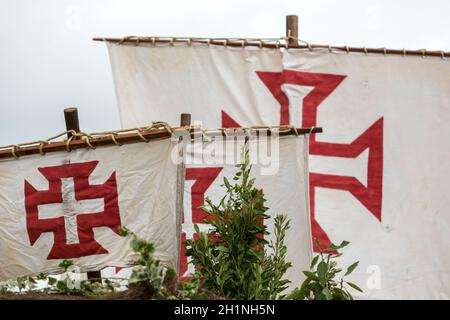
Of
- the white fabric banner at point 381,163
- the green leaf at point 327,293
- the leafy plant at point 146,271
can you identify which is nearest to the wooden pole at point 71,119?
the green leaf at point 327,293

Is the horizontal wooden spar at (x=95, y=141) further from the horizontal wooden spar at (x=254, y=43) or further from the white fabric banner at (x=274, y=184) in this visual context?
the horizontal wooden spar at (x=254, y=43)

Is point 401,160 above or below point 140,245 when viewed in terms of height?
above

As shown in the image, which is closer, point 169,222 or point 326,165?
point 169,222

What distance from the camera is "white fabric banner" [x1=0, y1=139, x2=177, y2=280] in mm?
7457

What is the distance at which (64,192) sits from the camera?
748 centimetres

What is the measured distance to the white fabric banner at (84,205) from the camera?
7457 mm

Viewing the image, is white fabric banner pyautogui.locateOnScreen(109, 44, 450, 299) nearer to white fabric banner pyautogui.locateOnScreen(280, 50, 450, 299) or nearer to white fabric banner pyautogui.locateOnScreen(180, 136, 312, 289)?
white fabric banner pyautogui.locateOnScreen(280, 50, 450, 299)

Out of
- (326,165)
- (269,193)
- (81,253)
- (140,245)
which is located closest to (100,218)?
(81,253)

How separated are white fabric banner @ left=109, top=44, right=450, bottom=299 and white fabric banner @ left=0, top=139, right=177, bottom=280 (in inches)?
168

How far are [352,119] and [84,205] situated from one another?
517 centimetres

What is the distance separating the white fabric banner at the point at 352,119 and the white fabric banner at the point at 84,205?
14.0 feet

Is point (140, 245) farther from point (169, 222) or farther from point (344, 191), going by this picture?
point (344, 191)
